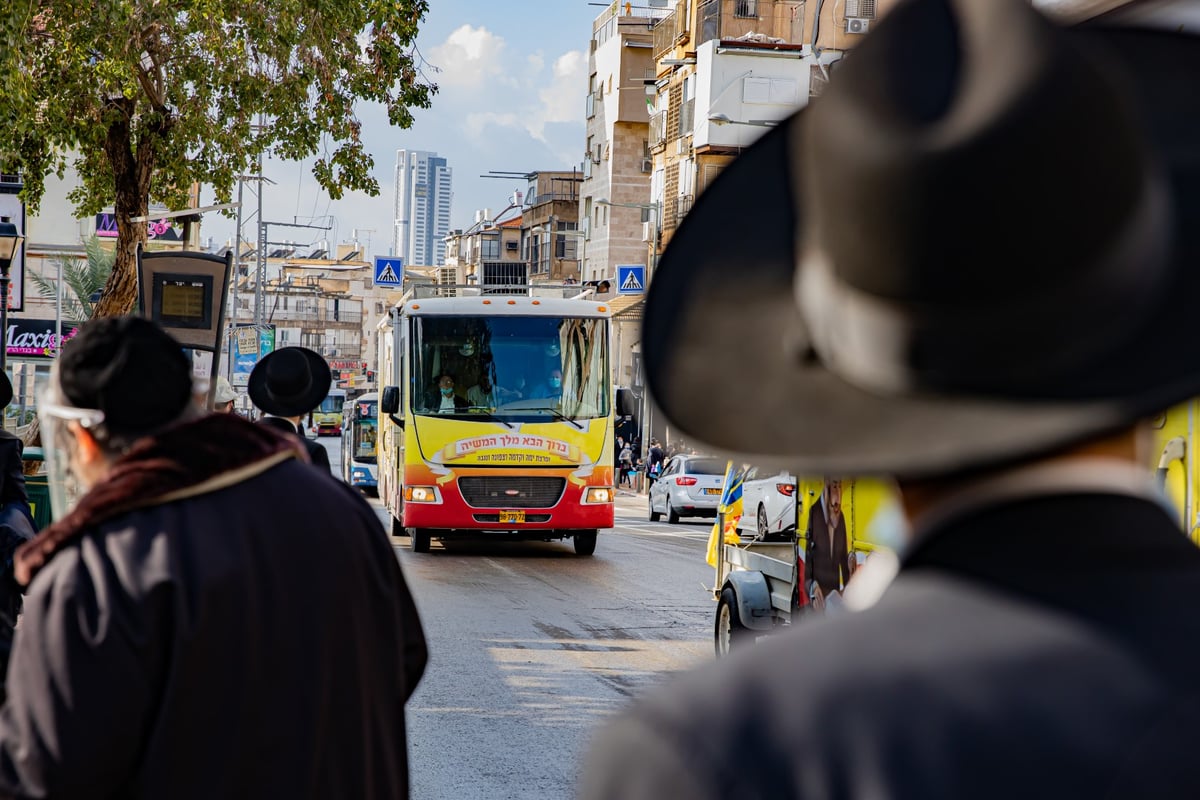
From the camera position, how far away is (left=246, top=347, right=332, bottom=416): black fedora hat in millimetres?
7812

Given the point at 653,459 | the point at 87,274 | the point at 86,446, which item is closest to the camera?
the point at 86,446

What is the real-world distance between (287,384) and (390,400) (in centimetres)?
1181

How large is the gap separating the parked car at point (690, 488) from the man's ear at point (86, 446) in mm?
29144

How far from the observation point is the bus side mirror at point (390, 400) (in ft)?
64.1

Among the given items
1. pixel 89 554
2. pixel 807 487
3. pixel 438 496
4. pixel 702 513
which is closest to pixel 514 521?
pixel 438 496

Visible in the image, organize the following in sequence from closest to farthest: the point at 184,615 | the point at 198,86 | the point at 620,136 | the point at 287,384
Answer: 1. the point at 184,615
2. the point at 287,384
3. the point at 198,86
4. the point at 620,136

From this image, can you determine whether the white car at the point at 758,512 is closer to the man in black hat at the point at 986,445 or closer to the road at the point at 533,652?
the road at the point at 533,652

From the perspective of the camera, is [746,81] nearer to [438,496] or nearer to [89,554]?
[438,496]

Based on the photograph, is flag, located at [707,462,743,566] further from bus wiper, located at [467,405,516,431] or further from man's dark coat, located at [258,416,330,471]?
bus wiper, located at [467,405,516,431]

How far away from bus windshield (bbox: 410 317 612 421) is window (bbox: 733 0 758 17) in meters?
40.4

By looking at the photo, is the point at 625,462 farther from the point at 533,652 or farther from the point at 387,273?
the point at 533,652

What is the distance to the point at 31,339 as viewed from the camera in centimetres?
4441

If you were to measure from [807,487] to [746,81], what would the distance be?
45893mm

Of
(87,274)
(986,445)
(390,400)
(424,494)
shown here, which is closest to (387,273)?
(87,274)
